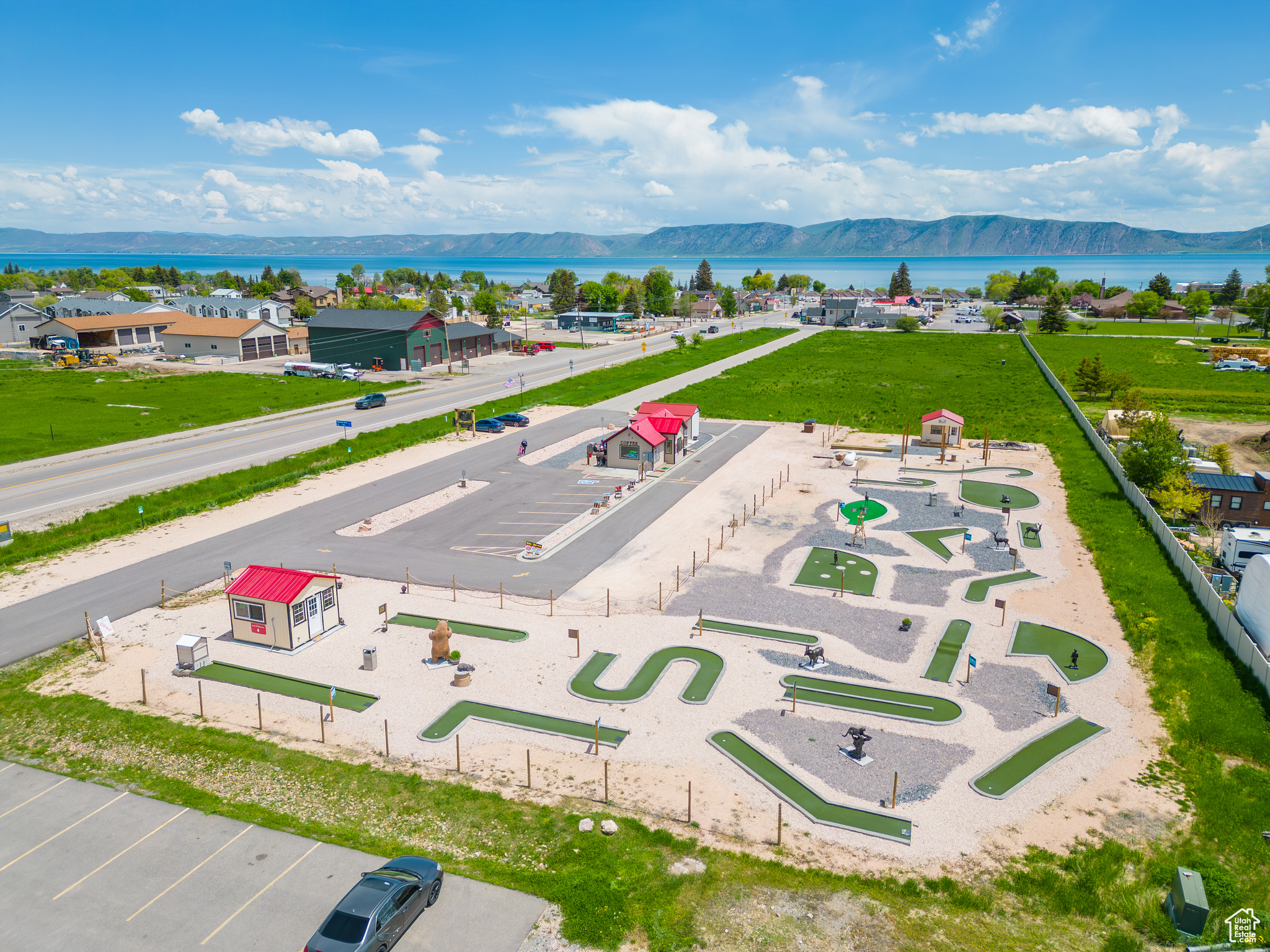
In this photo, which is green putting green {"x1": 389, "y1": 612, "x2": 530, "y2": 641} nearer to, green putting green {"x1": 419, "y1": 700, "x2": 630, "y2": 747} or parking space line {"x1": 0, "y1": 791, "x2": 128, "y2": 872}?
green putting green {"x1": 419, "y1": 700, "x2": 630, "y2": 747}

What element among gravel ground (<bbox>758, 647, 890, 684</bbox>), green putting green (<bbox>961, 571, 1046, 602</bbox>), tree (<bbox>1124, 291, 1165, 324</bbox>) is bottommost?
gravel ground (<bbox>758, 647, 890, 684</bbox>)

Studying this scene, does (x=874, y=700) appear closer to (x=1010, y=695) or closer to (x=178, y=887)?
(x=1010, y=695)

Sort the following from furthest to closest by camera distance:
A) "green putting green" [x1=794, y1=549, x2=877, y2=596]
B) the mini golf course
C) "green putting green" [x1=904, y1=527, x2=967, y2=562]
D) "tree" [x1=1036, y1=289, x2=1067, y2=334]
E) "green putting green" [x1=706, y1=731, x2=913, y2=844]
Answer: "tree" [x1=1036, y1=289, x2=1067, y2=334] → the mini golf course → "green putting green" [x1=904, y1=527, x2=967, y2=562] → "green putting green" [x1=794, y1=549, x2=877, y2=596] → "green putting green" [x1=706, y1=731, x2=913, y2=844]

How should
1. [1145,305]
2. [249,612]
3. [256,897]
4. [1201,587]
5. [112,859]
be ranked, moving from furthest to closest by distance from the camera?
[1145,305]
[1201,587]
[249,612]
[112,859]
[256,897]

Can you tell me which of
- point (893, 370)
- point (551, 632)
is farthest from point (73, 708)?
point (893, 370)

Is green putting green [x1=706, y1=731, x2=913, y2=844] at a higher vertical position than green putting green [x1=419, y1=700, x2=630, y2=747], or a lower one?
lower

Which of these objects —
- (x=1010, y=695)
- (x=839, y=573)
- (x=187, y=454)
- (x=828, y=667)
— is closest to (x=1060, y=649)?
(x=1010, y=695)

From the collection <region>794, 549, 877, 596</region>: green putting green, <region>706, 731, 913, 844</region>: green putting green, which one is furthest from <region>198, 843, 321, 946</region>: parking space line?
<region>794, 549, 877, 596</region>: green putting green
